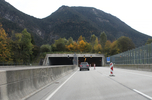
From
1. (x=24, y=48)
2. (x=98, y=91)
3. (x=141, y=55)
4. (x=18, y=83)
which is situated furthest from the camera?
(x=24, y=48)

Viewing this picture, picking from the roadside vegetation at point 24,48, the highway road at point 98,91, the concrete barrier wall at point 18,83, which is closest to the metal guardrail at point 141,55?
the highway road at point 98,91

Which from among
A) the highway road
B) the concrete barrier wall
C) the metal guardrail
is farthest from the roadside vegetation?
the concrete barrier wall

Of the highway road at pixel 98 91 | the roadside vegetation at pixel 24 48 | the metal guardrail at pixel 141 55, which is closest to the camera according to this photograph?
the highway road at pixel 98 91

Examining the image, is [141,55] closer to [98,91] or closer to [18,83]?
[98,91]

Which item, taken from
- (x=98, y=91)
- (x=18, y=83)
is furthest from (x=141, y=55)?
(x=18, y=83)

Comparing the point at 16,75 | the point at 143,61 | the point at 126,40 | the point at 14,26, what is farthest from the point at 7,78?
the point at 14,26

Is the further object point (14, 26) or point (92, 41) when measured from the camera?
point (92, 41)

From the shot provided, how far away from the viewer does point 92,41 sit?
556 feet

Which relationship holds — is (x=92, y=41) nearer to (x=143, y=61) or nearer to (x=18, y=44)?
(x=18, y=44)

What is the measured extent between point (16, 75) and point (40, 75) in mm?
3571

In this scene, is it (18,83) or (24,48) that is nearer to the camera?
(18,83)

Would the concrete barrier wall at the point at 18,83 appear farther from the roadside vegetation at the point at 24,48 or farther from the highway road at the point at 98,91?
the roadside vegetation at the point at 24,48

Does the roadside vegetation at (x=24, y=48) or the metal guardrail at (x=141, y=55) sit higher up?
the roadside vegetation at (x=24, y=48)

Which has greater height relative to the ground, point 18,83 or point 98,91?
point 18,83
